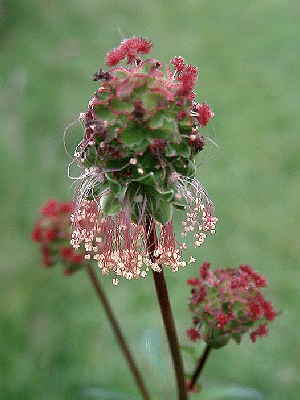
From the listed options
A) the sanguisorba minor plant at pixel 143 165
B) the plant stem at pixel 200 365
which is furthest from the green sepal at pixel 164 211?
the plant stem at pixel 200 365

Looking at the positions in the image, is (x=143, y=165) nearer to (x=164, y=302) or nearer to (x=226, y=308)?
(x=164, y=302)

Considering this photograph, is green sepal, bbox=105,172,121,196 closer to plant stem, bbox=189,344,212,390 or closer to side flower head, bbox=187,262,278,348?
side flower head, bbox=187,262,278,348

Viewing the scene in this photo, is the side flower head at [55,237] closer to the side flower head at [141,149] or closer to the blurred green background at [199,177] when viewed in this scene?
the blurred green background at [199,177]

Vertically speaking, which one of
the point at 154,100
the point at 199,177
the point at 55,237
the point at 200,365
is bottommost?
the point at 200,365

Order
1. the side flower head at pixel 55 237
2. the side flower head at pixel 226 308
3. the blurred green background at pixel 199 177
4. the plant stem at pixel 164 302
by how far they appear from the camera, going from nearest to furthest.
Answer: the plant stem at pixel 164 302 → the side flower head at pixel 226 308 → the side flower head at pixel 55 237 → the blurred green background at pixel 199 177

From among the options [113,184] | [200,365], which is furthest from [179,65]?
[200,365]

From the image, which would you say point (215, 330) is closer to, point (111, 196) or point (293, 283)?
point (111, 196)

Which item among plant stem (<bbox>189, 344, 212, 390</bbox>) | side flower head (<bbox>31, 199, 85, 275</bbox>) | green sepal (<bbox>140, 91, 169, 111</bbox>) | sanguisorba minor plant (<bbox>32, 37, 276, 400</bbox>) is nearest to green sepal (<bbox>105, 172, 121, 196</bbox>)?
sanguisorba minor plant (<bbox>32, 37, 276, 400</bbox>)
